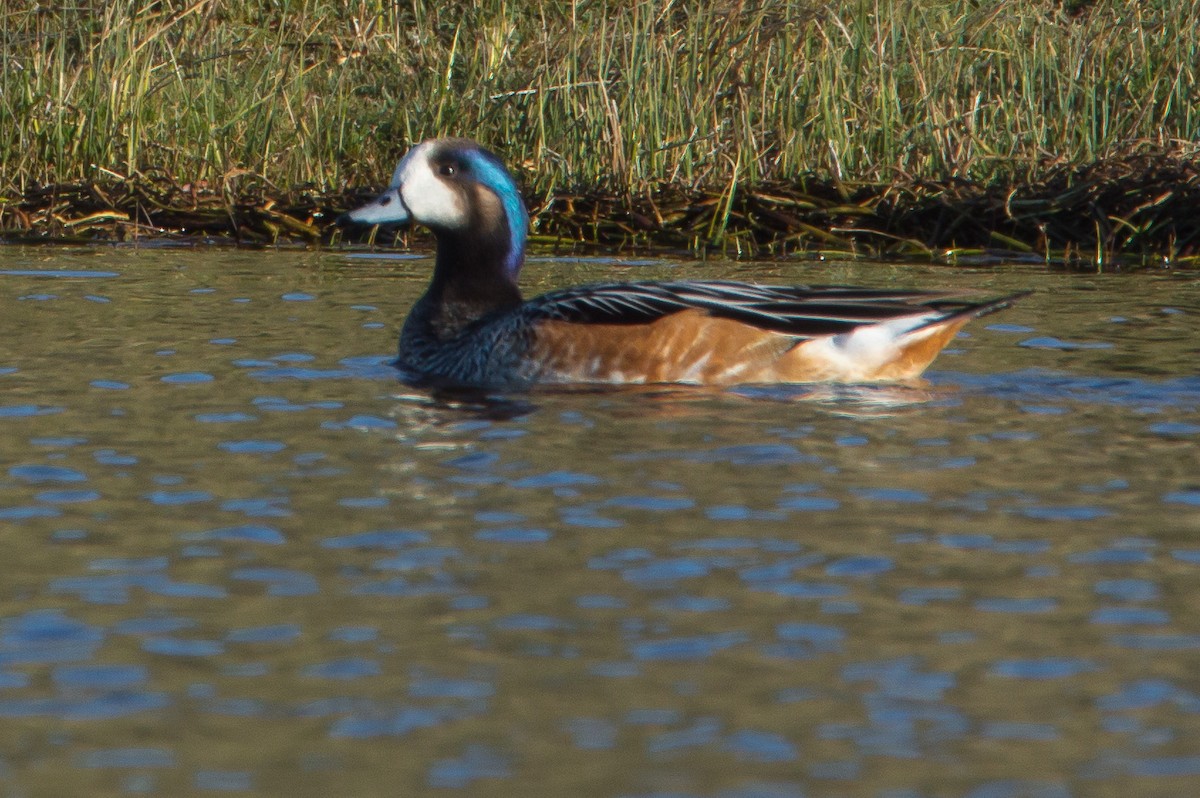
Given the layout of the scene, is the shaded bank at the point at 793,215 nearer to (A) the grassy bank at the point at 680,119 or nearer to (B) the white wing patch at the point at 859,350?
(A) the grassy bank at the point at 680,119

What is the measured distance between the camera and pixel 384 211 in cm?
790

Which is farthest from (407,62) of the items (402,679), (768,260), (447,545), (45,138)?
(402,679)

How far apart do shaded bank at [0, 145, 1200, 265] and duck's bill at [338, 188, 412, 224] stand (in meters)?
4.14

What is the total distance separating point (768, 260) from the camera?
1152 cm

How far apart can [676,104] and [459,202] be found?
471cm

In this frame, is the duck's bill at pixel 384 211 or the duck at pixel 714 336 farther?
the duck's bill at pixel 384 211

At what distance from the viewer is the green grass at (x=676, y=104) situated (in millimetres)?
12500

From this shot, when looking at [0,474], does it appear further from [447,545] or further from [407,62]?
[407,62]

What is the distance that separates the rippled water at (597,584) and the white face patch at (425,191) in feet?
2.90

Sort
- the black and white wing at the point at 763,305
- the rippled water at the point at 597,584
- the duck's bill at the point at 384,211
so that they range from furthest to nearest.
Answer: the duck's bill at the point at 384,211 → the black and white wing at the point at 763,305 → the rippled water at the point at 597,584

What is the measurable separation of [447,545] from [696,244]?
7.56m

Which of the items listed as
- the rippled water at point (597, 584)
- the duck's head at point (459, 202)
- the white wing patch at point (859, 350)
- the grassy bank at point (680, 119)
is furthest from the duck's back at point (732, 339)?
the grassy bank at point (680, 119)

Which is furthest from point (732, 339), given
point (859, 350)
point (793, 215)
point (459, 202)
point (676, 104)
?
point (676, 104)

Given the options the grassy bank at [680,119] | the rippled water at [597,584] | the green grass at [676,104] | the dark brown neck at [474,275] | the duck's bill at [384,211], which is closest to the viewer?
the rippled water at [597,584]
